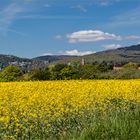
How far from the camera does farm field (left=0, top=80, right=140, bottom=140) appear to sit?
23.6 ft

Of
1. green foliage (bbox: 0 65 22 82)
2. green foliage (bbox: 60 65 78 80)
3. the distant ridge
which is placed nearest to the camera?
green foliage (bbox: 60 65 78 80)

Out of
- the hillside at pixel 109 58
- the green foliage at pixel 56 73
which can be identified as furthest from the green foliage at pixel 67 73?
the hillside at pixel 109 58

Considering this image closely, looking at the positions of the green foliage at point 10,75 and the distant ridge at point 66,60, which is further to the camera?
the distant ridge at point 66,60

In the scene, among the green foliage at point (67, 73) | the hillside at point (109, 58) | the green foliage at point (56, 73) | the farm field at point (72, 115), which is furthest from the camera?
the hillside at point (109, 58)

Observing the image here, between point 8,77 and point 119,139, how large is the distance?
77.9 feet

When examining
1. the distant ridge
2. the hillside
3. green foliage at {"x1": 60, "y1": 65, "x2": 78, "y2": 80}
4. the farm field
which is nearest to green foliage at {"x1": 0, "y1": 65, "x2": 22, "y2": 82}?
green foliage at {"x1": 60, "y1": 65, "x2": 78, "y2": 80}

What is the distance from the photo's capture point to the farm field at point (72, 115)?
719 centimetres

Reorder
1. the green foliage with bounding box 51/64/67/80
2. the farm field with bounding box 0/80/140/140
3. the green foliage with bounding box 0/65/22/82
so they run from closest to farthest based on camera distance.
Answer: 1. the farm field with bounding box 0/80/140/140
2. the green foliage with bounding box 51/64/67/80
3. the green foliage with bounding box 0/65/22/82

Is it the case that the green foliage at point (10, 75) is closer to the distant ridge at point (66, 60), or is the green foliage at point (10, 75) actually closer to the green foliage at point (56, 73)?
the green foliage at point (56, 73)

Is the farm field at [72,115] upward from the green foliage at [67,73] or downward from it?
downward

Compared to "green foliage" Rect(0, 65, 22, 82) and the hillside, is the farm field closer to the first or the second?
"green foliage" Rect(0, 65, 22, 82)

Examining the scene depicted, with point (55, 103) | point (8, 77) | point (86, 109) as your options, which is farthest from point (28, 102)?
point (8, 77)

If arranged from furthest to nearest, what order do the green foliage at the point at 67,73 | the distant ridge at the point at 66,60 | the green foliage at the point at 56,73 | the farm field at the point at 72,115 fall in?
the distant ridge at the point at 66,60 < the green foliage at the point at 67,73 < the green foliage at the point at 56,73 < the farm field at the point at 72,115

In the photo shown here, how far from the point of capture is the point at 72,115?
442 inches
